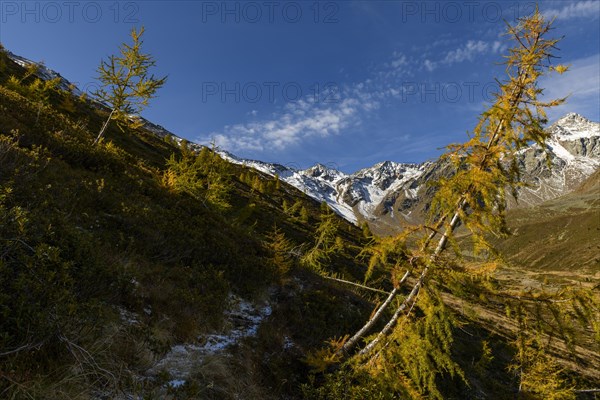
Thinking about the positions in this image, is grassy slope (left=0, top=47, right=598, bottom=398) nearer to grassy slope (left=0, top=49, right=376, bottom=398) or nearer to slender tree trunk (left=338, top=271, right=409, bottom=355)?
grassy slope (left=0, top=49, right=376, bottom=398)

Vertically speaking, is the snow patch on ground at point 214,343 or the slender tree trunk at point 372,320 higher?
the slender tree trunk at point 372,320

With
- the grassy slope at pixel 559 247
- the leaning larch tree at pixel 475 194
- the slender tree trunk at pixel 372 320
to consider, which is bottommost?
the slender tree trunk at pixel 372 320

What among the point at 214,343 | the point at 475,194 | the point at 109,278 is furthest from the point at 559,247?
the point at 109,278

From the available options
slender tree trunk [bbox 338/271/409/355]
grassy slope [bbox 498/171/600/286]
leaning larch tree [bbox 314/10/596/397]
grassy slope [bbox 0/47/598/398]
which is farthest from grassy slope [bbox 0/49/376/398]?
grassy slope [bbox 498/171/600/286]

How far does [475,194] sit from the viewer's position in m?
7.12

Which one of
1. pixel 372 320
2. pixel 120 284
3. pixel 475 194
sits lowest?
pixel 120 284

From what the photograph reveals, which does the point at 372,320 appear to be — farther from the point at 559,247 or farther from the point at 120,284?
the point at 559,247

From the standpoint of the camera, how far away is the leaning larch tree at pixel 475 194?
22.2 feet

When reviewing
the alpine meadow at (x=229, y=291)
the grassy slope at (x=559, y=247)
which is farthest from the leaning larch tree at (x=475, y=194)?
the grassy slope at (x=559, y=247)

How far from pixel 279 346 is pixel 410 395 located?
3496 millimetres

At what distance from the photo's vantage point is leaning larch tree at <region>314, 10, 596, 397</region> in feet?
22.2

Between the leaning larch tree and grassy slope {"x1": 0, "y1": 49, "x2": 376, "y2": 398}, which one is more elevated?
the leaning larch tree

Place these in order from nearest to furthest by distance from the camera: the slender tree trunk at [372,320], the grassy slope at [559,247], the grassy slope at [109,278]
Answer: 1. the grassy slope at [109,278]
2. the slender tree trunk at [372,320]
3. the grassy slope at [559,247]

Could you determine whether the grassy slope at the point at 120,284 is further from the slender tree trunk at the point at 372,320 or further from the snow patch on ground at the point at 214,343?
the slender tree trunk at the point at 372,320
